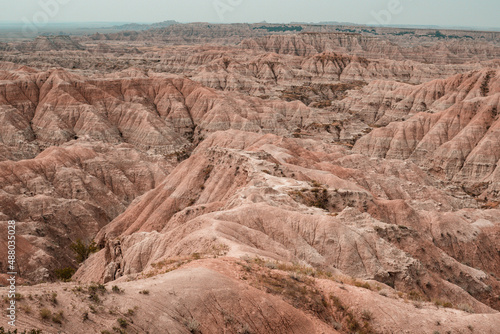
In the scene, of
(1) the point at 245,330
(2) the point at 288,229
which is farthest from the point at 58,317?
(2) the point at 288,229

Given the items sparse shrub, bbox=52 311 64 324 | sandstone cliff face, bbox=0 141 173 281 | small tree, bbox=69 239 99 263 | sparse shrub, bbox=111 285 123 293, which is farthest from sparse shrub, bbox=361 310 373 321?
small tree, bbox=69 239 99 263

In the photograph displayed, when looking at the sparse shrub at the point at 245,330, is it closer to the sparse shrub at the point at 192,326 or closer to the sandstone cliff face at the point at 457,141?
the sparse shrub at the point at 192,326

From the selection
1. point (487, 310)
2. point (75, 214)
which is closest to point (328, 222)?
point (487, 310)

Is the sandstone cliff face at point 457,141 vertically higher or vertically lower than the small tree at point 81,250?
higher

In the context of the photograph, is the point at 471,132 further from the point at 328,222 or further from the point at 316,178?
the point at 328,222

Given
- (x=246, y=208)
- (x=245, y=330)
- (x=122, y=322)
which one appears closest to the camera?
(x=122, y=322)

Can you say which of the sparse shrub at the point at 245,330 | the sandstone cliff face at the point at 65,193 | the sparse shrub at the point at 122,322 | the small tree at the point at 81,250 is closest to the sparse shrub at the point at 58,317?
the sparse shrub at the point at 122,322

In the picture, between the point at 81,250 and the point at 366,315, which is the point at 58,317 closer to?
the point at 366,315

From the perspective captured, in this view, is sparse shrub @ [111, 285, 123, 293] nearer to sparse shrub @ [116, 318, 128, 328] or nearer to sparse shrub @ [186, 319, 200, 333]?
sparse shrub @ [116, 318, 128, 328]
